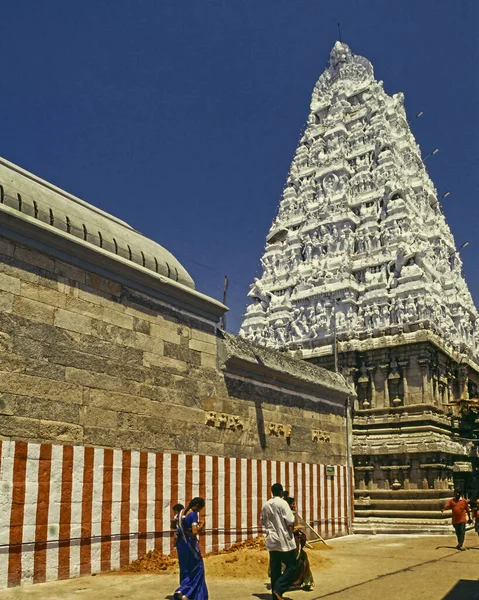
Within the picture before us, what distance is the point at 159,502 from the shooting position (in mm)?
13461

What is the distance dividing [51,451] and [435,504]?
1755cm

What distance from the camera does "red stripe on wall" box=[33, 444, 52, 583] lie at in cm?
1081

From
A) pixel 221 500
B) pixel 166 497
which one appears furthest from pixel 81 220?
pixel 221 500

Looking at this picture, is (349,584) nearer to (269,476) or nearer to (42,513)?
(42,513)

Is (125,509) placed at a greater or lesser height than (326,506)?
greater

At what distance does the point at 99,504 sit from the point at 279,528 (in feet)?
13.1

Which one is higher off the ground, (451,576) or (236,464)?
(236,464)

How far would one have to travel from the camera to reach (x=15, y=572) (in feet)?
34.3

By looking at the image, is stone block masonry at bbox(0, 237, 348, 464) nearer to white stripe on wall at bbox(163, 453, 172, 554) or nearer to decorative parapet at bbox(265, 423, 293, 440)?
decorative parapet at bbox(265, 423, 293, 440)

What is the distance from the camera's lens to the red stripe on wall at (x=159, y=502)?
43.7ft

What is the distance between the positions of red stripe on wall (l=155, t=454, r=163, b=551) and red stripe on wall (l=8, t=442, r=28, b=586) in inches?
132

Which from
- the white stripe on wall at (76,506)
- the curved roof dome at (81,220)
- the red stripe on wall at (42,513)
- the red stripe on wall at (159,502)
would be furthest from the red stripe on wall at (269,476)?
the red stripe on wall at (42,513)

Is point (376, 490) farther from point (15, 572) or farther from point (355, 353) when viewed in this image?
point (15, 572)

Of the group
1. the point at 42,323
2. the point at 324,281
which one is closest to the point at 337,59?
the point at 324,281
